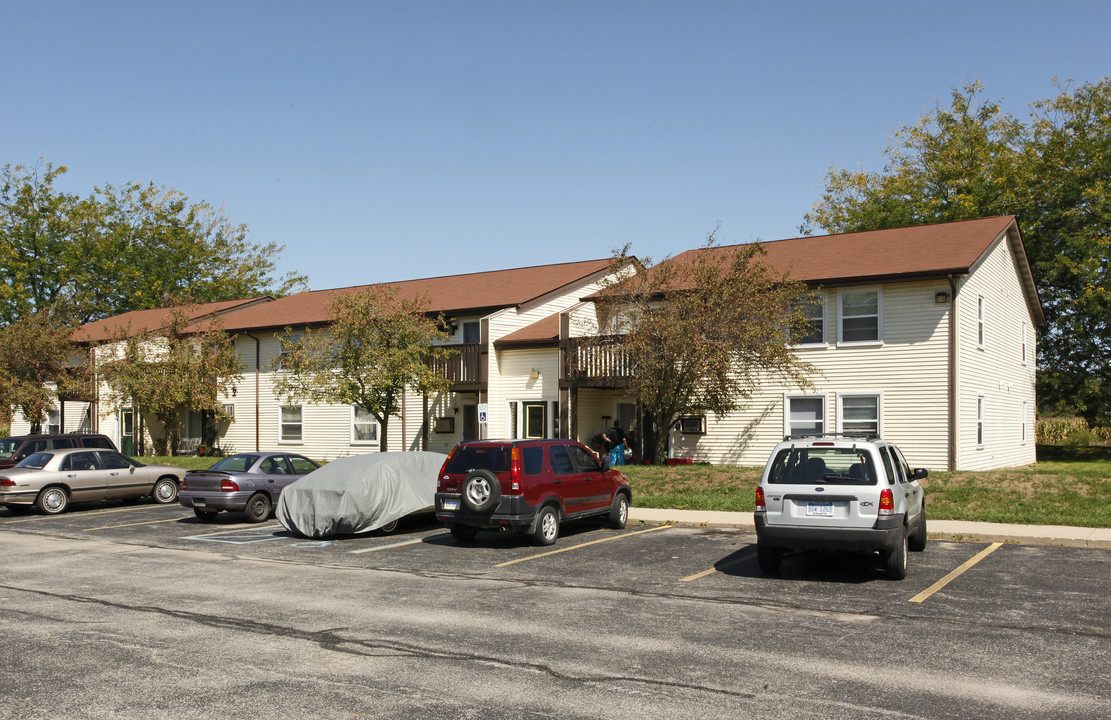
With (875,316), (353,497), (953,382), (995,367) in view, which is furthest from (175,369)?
(995,367)

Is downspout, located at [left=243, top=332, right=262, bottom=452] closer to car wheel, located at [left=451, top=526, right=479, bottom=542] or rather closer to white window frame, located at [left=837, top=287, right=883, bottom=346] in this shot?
white window frame, located at [left=837, top=287, right=883, bottom=346]

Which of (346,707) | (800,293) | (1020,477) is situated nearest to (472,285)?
(800,293)

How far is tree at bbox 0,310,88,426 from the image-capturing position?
120 ft

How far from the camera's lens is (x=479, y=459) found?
14.7 metres

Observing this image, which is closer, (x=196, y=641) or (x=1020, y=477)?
(x=196, y=641)

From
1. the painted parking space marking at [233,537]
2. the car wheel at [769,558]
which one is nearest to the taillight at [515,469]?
the car wheel at [769,558]

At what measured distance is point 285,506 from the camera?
16.2m

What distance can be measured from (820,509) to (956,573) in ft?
7.20

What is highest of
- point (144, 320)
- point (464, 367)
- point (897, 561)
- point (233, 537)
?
point (144, 320)

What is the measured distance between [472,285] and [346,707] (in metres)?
29.1

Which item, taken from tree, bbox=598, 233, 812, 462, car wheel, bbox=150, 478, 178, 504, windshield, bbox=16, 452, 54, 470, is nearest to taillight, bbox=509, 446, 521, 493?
tree, bbox=598, 233, 812, 462

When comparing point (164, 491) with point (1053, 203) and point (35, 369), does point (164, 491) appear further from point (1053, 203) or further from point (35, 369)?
point (1053, 203)

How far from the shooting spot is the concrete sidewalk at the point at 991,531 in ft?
46.7

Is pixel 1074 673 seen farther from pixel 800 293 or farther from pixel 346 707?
pixel 800 293
